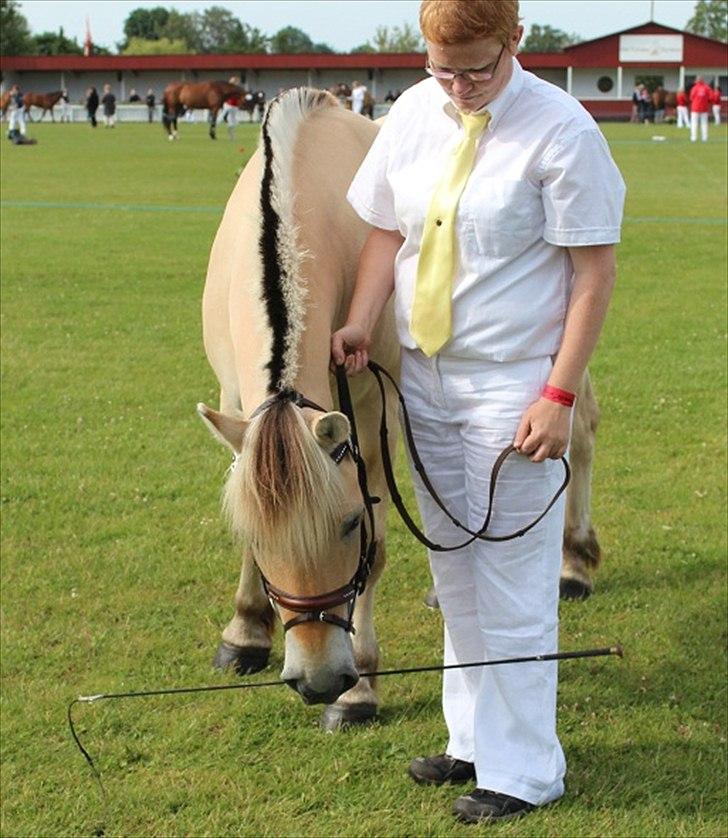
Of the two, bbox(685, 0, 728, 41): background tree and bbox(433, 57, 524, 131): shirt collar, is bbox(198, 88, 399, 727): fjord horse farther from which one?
bbox(685, 0, 728, 41): background tree

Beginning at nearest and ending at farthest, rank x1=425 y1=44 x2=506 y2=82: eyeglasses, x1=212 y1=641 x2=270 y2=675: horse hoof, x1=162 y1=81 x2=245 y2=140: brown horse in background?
1. x1=425 y1=44 x2=506 y2=82: eyeglasses
2. x1=212 y1=641 x2=270 y2=675: horse hoof
3. x1=162 y1=81 x2=245 y2=140: brown horse in background

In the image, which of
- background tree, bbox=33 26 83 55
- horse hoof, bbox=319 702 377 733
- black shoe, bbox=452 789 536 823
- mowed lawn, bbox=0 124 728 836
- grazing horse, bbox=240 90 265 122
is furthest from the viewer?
background tree, bbox=33 26 83 55

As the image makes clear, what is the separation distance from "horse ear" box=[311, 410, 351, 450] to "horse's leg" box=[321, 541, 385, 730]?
1.45 metres

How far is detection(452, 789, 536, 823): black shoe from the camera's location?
3.73m

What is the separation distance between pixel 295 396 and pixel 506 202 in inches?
29.9

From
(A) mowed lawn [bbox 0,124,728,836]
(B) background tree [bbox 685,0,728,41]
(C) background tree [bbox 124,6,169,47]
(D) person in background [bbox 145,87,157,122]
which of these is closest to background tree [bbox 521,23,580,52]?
(B) background tree [bbox 685,0,728,41]

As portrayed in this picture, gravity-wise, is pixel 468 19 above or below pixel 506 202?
above

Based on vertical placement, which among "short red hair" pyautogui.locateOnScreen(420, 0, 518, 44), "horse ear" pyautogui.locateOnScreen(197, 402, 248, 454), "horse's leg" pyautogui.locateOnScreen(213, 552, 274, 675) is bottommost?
"horse's leg" pyautogui.locateOnScreen(213, 552, 274, 675)

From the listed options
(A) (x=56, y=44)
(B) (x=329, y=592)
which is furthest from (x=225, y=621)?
(A) (x=56, y=44)

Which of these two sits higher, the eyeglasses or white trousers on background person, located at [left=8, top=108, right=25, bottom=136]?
white trousers on background person, located at [left=8, top=108, right=25, bottom=136]

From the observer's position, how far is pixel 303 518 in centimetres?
306

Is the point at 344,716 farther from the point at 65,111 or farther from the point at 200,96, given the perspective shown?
the point at 65,111

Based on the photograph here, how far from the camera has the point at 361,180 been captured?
3.61 meters

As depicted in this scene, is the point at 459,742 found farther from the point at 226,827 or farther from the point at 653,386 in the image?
the point at 653,386
